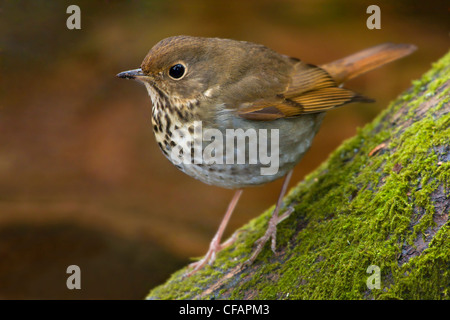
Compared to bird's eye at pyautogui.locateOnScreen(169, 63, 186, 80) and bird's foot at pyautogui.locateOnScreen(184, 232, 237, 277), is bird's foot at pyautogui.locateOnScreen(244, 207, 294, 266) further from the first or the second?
bird's eye at pyautogui.locateOnScreen(169, 63, 186, 80)

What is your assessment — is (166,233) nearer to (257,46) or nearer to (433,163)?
(257,46)

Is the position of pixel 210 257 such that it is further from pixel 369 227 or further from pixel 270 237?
pixel 369 227

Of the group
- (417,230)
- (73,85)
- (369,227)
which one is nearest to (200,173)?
(369,227)

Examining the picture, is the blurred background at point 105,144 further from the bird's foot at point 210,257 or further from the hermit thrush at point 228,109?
the hermit thrush at point 228,109

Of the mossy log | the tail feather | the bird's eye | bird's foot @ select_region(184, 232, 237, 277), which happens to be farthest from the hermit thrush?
bird's foot @ select_region(184, 232, 237, 277)

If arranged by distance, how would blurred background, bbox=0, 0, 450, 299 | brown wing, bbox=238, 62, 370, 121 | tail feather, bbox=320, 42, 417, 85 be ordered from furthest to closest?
blurred background, bbox=0, 0, 450, 299
tail feather, bbox=320, 42, 417, 85
brown wing, bbox=238, 62, 370, 121

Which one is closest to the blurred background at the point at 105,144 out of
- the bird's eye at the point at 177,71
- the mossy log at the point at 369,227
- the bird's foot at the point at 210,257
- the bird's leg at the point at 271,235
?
the bird's foot at the point at 210,257
